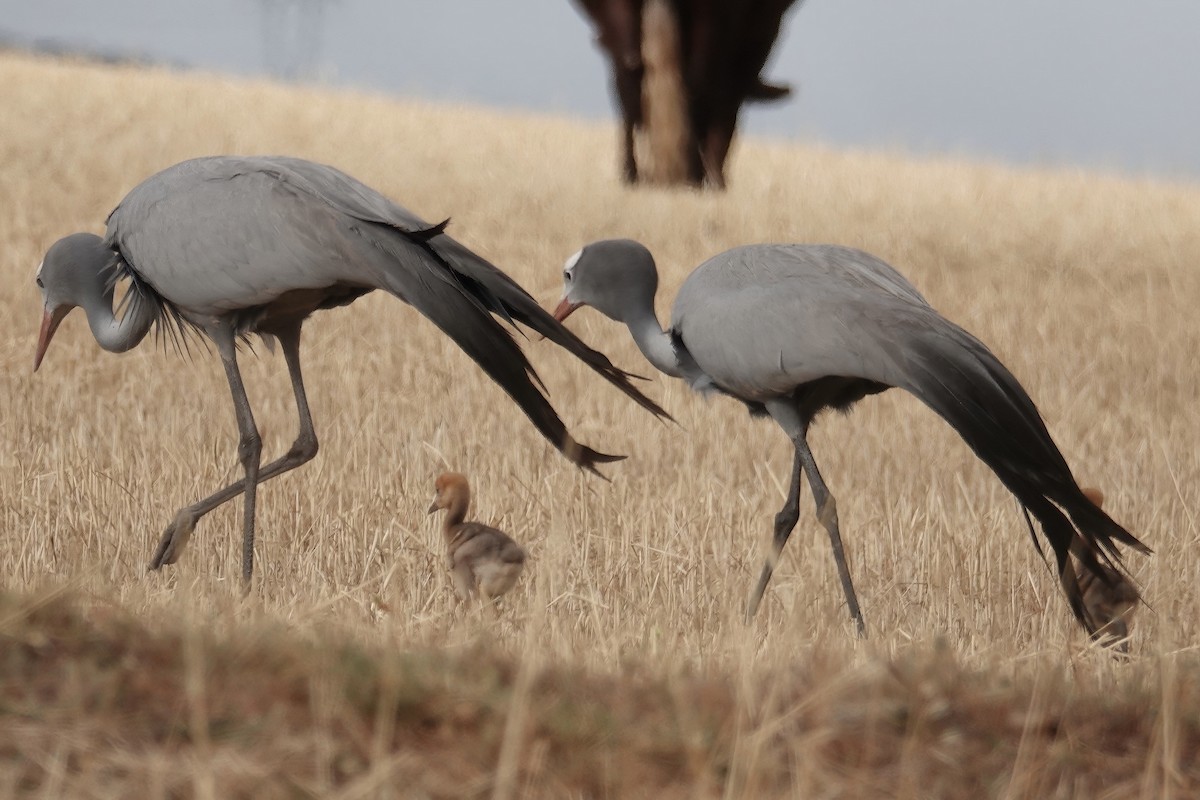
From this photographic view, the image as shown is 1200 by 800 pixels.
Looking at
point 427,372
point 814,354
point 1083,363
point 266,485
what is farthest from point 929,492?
point 1083,363

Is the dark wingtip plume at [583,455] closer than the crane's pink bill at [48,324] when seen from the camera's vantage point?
Yes

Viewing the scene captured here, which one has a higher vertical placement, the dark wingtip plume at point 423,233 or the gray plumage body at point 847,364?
the dark wingtip plume at point 423,233

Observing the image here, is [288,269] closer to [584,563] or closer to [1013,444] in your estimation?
[584,563]

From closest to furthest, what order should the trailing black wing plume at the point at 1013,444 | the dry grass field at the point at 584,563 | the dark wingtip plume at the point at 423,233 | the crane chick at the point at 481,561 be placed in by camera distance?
the dry grass field at the point at 584,563, the trailing black wing plume at the point at 1013,444, the dark wingtip plume at the point at 423,233, the crane chick at the point at 481,561

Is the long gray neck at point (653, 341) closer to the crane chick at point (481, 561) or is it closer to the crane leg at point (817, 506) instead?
the crane leg at point (817, 506)

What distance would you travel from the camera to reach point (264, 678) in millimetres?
2850

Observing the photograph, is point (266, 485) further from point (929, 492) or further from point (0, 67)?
point (0, 67)

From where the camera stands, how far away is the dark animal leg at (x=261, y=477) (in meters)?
5.47

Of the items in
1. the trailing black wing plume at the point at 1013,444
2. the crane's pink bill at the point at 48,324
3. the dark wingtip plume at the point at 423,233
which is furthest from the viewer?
the crane's pink bill at the point at 48,324

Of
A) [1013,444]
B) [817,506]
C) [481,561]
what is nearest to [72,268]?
[481,561]

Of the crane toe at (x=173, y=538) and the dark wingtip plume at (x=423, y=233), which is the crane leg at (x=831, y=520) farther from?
the crane toe at (x=173, y=538)

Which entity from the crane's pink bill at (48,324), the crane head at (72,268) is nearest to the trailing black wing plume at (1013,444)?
the crane head at (72,268)

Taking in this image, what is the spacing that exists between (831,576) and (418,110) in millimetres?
19396

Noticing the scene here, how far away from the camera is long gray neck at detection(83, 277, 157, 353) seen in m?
5.68
